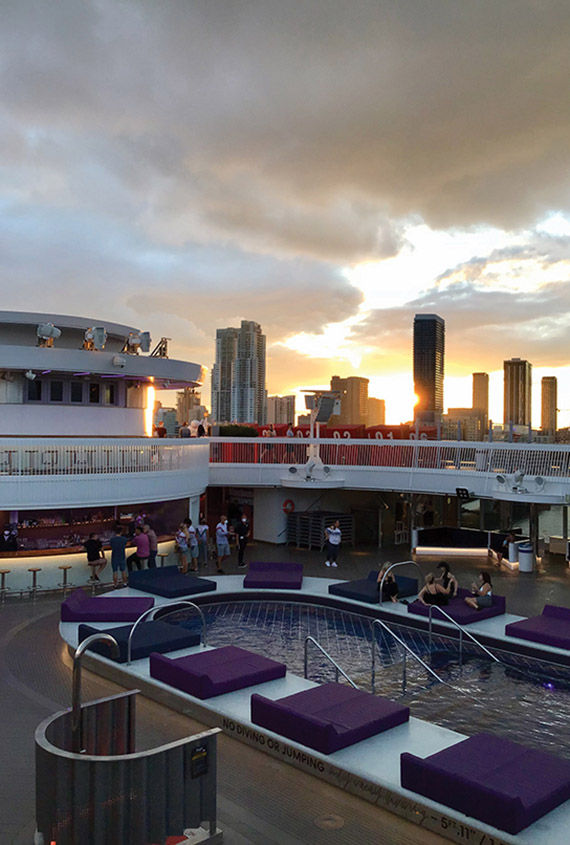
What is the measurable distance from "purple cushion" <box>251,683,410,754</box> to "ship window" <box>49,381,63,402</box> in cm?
1710

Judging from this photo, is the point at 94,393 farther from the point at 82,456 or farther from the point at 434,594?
the point at 434,594

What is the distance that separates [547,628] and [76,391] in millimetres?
18099

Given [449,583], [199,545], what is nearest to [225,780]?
[449,583]

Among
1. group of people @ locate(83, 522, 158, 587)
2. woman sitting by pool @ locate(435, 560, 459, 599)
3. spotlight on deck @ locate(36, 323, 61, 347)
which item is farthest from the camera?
spotlight on deck @ locate(36, 323, 61, 347)

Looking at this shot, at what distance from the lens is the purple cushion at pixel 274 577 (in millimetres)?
20438

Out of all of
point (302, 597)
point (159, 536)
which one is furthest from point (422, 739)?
point (159, 536)

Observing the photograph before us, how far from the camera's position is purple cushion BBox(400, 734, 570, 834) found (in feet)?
26.3

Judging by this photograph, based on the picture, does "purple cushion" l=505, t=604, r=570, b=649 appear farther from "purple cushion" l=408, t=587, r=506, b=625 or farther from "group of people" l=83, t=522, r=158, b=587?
"group of people" l=83, t=522, r=158, b=587

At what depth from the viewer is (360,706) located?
11.0 meters

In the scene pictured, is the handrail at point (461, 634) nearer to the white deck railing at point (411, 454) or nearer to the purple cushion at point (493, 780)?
the purple cushion at point (493, 780)

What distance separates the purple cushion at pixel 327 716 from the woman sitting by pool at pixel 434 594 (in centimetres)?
649

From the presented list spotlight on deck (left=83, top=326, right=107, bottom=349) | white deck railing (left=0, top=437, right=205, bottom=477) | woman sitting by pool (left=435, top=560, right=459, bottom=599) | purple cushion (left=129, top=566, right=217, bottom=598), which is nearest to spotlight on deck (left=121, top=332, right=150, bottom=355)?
spotlight on deck (left=83, top=326, right=107, bottom=349)

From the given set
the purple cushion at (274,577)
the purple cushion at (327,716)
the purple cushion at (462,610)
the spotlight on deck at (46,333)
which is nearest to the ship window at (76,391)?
the spotlight on deck at (46,333)

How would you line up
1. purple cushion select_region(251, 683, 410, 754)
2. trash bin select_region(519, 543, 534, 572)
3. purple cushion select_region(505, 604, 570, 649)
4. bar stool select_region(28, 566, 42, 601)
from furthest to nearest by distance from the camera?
trash bin select_region(519, 543, 534, 572), bar stool select_region(28, 566, 42, 601), purple cushion select_region(505, 604, 570, 649), purple cushion select_region(251, 683, 410, 754)
